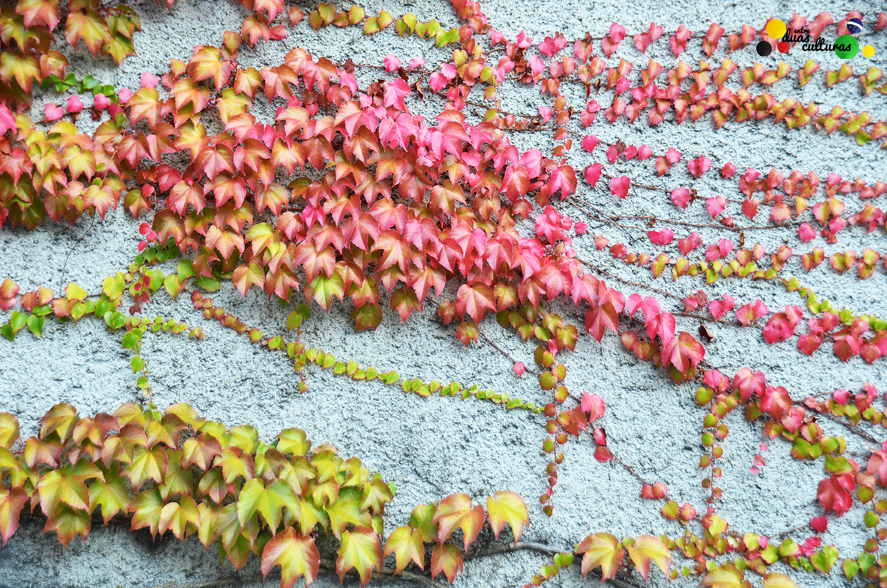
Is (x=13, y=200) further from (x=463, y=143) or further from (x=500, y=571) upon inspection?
(x=500, y=571)

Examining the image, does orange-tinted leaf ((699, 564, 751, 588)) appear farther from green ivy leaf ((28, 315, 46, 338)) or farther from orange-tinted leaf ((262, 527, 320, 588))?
green ivy leaf ((28, 315, 46, 338))

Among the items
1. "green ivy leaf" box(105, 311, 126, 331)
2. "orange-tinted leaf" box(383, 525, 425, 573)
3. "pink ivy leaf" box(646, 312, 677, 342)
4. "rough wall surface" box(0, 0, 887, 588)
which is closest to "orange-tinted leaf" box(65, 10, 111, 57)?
"rough wall surface" box(0, 0, 887, 588)

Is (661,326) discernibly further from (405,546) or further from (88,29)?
(88,29)

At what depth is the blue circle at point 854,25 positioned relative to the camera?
6.84 ft

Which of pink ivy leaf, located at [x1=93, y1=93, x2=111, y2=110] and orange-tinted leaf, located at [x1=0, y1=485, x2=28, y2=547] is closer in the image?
orange-tinted leaf, located at [x1=0, y1=485, x2=28, y2=547]

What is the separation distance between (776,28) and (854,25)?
32 centimetres

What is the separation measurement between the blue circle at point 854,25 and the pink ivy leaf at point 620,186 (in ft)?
3.76

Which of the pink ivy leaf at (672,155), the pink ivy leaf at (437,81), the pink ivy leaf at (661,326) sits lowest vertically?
the pink ivy leaf at (661,326)

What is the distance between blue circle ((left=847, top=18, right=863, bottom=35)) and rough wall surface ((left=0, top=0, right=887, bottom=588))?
0.06 metres

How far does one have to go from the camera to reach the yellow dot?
2.10 m

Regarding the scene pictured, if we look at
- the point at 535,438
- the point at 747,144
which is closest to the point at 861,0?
the point at 747,144

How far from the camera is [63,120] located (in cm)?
204

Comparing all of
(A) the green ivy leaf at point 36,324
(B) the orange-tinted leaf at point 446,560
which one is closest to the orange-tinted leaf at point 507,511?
(B) the orange-tinted leaf at point 446,560

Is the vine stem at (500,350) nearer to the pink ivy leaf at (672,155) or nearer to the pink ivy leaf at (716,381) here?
the pink ivy leaf at (716,381)
